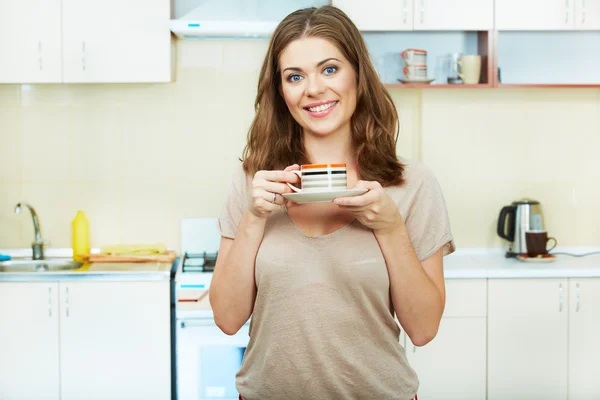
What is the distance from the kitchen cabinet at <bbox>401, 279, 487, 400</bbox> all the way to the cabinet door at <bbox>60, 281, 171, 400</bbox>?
3.58 feet

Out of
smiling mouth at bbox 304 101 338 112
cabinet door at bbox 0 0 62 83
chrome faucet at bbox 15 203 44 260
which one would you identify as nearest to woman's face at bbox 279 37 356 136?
smiling mouth at bbox 304 101 338 112

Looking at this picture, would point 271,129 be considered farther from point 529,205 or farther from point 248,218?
point 529,205

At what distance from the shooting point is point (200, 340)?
10.2 ft

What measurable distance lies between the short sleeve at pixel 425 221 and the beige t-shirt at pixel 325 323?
0.9 inches

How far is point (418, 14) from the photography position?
3301mm

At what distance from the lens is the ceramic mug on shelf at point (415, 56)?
3359 millimetres

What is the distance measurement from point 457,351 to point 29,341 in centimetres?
187

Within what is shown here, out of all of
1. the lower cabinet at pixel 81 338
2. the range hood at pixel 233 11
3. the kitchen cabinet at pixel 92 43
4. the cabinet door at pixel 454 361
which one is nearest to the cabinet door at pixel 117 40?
the kitchen cabinet at pixel 92 43

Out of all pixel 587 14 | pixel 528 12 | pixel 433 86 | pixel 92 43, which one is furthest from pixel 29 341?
pixel 587 14

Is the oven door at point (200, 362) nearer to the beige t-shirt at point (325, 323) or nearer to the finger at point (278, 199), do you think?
the beige t-shirt at point (325, 323)

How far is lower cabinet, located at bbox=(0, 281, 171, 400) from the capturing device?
310cm

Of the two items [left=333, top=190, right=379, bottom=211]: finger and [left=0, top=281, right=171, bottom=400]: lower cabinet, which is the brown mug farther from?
[left=333, top=190, right=379, bottom=211]: finger

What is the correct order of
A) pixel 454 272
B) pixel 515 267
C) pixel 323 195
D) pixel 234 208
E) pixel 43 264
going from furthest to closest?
pixel 43 264, pixel 515 267, pixel 454 272, pixel 234 208, pixel 323 195

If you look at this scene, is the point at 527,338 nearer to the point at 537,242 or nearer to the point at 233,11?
the point at 537,242
